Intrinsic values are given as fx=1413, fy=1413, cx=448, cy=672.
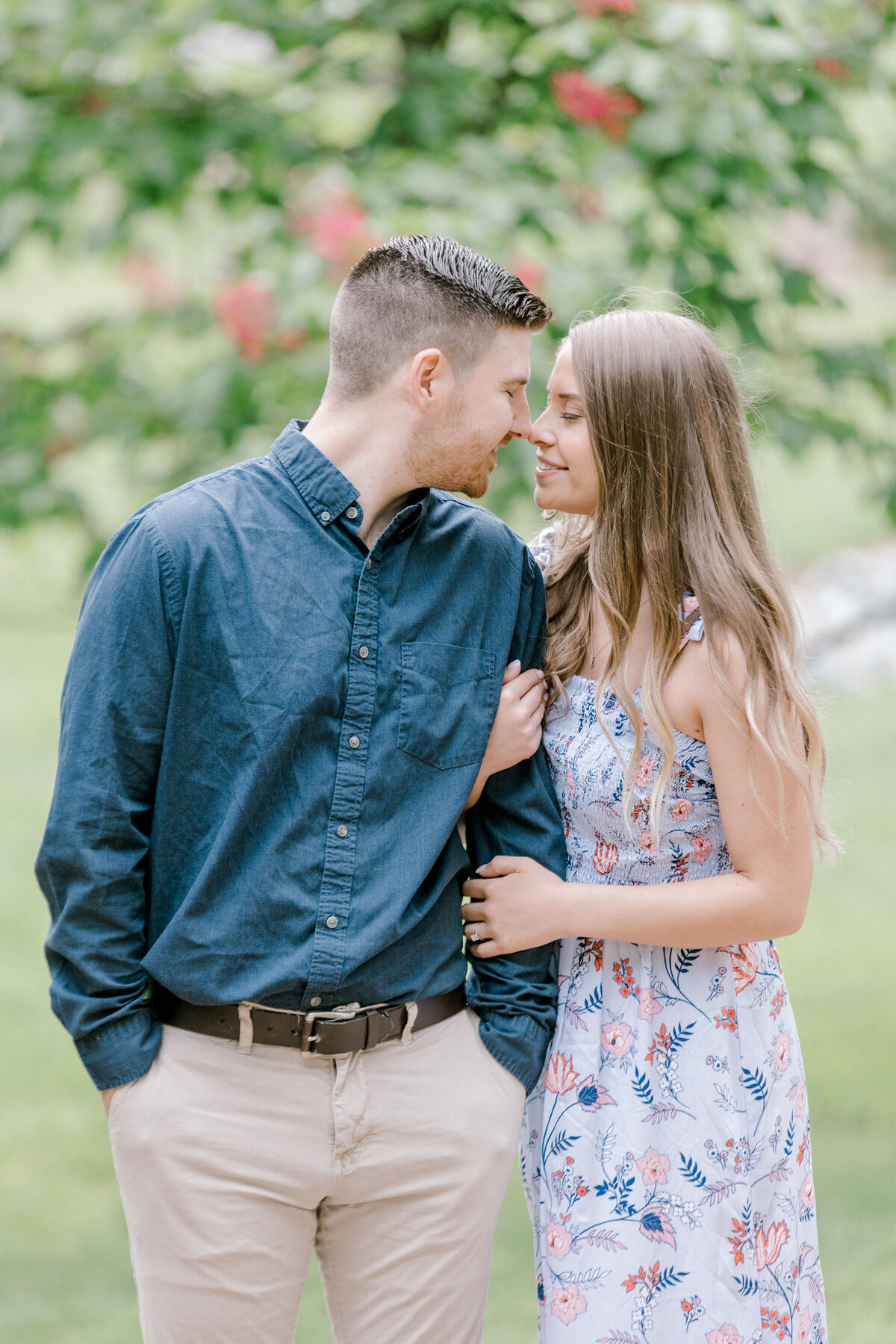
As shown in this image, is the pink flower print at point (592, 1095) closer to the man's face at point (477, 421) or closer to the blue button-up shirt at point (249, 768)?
the blue button-up shirt at point (249, 768)

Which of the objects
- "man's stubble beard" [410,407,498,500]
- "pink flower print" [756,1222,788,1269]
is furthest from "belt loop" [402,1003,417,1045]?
"man's stubble beard" [410,407,498,500]

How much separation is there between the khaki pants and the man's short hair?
94 centimetres

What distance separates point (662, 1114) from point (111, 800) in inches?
35.6

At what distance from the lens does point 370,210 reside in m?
3.02

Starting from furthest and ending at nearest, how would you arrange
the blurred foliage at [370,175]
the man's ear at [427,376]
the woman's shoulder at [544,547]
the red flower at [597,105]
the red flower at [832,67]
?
the red flower at [832,67], the red flower at [597,105], the blurred foliage at [370,175], the woman's shoulder at [544,547], the man's ear at [427,376]

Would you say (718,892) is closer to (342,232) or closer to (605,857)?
(605,857)

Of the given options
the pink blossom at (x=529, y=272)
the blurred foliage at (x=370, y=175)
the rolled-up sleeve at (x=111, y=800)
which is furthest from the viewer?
the blurred foliage at (x=370, y=175)

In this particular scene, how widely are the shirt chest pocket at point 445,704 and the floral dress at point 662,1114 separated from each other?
0.17 metres

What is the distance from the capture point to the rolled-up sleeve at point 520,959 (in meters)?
2.05

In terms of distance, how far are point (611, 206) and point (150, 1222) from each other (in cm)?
247

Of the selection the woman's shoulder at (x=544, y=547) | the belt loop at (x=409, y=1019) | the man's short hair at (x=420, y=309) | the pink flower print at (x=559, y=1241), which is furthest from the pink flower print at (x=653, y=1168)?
the man's short hair at (x=420, y=309)

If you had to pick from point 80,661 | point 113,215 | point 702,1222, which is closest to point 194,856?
point 80,661

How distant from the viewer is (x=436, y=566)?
2.03 metres

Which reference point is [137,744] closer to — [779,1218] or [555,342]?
[779,1218]
